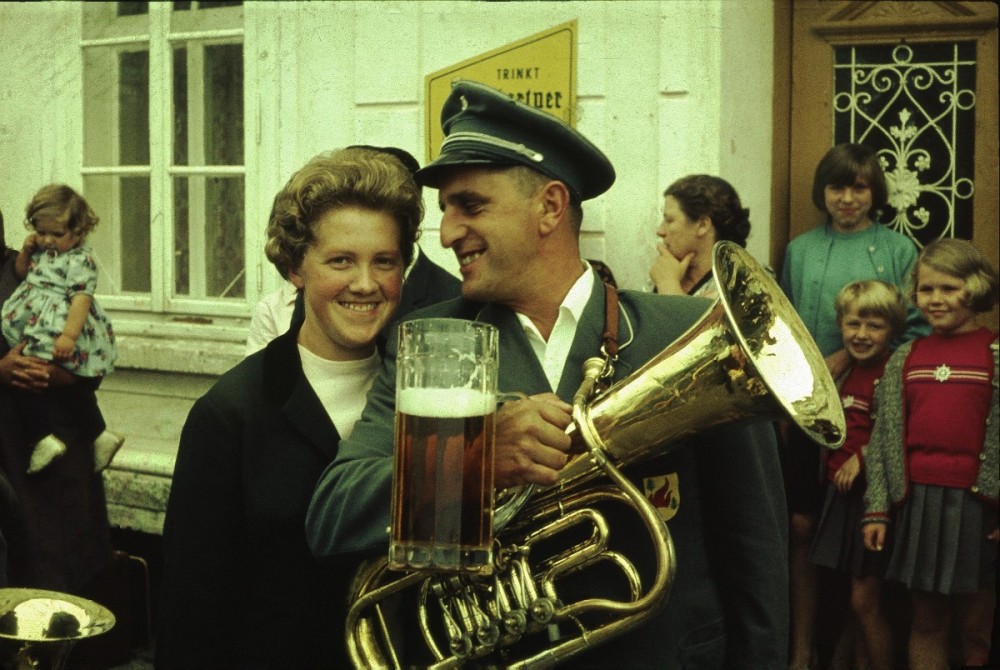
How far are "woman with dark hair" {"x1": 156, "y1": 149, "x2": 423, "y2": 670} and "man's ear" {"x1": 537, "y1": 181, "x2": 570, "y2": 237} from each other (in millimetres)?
278

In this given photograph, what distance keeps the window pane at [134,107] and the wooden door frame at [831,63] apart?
302 cm

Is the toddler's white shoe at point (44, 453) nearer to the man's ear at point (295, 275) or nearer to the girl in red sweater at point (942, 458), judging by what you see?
the man's ear at point (295, 275)

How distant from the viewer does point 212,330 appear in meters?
5.74

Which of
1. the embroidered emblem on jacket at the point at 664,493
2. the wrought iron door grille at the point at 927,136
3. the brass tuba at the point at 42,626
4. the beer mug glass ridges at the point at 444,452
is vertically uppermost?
the wrought iron door grille at the point at 927,136

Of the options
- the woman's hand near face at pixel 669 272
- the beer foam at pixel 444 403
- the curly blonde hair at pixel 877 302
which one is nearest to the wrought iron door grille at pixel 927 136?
the curly blonde hair at pixel 877 302

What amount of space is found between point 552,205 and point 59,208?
3070 mm

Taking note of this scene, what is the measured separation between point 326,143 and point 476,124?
328 centimetres

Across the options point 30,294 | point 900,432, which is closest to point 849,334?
point 900,432

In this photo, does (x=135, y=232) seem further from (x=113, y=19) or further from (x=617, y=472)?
(x=617, y=472)

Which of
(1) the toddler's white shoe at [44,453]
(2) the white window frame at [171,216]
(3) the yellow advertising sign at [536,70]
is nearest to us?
(1) the toddler's white shoe at [44,453]

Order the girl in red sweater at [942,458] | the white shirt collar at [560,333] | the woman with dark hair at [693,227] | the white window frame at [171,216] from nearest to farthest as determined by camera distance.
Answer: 1. the white shirt collar at [560,333]
2. the girl in red sweater at [942,458]
3. the woman with dark hair at [693,227]
4. the white window frame at [171,216]

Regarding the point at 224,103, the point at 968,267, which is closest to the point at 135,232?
the point at 224,103

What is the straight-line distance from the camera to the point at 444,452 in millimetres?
1781

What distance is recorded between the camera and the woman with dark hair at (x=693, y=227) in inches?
170
